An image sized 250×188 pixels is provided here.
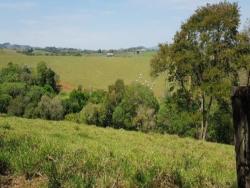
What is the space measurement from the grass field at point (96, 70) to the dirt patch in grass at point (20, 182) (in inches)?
5009

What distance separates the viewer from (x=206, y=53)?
42719mm

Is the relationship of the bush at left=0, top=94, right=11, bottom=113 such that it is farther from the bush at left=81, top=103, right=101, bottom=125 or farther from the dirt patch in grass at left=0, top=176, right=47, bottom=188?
the dirt patch in grass at left=0, top=176, right=47, bottom=188

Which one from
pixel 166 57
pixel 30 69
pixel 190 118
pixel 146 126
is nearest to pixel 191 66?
pixel 166 57

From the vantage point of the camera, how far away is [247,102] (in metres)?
2.94

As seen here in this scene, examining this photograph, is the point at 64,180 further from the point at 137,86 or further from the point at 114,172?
the point at 137,86

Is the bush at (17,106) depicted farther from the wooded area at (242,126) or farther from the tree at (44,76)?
the wooded area at (242,126)

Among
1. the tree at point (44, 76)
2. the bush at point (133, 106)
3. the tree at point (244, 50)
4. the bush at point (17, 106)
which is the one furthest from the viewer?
the tree at point (44, 76)

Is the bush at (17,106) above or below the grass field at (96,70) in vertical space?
below

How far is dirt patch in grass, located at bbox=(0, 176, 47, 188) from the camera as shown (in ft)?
16.5

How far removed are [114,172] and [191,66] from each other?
38.1 meters

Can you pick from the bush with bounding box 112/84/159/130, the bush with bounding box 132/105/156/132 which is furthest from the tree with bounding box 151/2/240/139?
the bush with bounding box 112/84/159/130

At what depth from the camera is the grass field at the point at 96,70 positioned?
15262 centimetres

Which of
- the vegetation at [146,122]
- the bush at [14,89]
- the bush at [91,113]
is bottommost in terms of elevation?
the bush at [91,113]

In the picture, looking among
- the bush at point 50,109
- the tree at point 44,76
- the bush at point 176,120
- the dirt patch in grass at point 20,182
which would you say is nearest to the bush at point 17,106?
the bush at point 50,109
